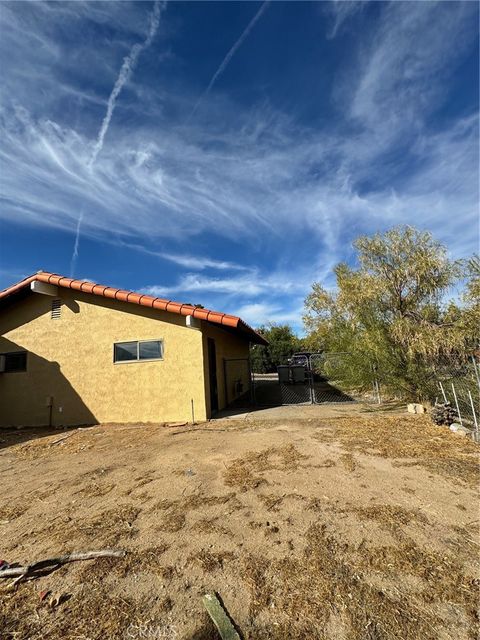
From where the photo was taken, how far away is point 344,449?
5527 mm

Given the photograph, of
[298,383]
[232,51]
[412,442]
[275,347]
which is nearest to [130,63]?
[232,51]

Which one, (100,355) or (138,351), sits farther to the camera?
(100,355)

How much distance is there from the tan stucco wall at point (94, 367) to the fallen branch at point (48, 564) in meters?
5.86

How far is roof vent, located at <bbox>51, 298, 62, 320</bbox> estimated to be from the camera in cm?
990

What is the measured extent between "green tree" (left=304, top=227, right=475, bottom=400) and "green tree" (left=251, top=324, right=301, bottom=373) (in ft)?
59.9

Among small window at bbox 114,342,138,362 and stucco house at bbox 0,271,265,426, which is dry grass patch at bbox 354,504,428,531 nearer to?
stucco house at bbox 0,271,265,426

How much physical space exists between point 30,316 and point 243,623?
10960mm

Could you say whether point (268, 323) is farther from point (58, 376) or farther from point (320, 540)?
point (320, 540)

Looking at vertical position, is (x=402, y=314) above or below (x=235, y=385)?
above

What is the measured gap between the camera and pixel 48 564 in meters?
2.61

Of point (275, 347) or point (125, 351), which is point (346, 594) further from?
point (275, 347)

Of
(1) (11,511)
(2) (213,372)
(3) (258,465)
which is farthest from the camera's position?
(2) (213,372)

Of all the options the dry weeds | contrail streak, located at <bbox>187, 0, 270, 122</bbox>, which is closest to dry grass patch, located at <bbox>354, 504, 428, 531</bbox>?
the dry weeds

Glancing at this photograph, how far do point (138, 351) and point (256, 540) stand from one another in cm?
713
